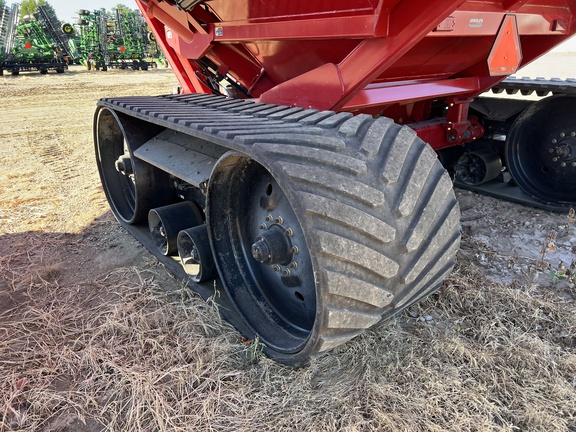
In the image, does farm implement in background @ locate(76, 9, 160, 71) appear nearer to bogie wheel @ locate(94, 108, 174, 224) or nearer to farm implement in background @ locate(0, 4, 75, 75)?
farm implement in background @ locate(0, 4, 75, 75)

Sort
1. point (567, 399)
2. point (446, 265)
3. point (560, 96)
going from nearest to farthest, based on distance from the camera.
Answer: point (567, 399), point (446, 265), point (560, 96)

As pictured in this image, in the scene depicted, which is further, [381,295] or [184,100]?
[184,100]

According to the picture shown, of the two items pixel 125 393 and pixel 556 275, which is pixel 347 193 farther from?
pixel 556 275

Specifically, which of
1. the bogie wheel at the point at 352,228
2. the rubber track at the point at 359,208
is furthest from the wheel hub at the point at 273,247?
the rubber track at the point at 359,208

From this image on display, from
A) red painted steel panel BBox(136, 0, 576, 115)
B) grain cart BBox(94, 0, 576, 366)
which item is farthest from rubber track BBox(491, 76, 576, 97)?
red painted steel panel BBox(136, 0, 576, 115)

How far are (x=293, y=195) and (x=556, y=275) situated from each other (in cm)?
208

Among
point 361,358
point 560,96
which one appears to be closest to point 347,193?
point 361,358

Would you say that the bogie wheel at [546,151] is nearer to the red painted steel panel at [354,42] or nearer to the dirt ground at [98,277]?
the dirt ground at [98,277]

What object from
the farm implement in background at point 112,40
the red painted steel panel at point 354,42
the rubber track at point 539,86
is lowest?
the farm implement in background at point 112,40

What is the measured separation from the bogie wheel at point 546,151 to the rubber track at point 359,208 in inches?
95.3

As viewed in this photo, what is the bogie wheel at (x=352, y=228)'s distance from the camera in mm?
1658

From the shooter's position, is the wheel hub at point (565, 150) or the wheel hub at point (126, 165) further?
the wheel hub at point (565, 150)

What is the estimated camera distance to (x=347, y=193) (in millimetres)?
1673

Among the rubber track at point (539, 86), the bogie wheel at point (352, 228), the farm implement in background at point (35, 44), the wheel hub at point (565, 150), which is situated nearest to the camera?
the bogie wheel at point (352, 228)
